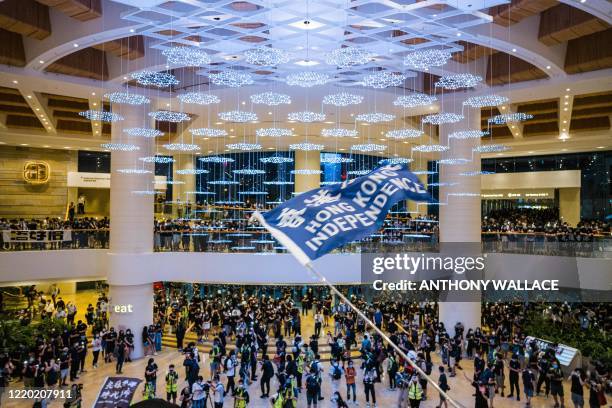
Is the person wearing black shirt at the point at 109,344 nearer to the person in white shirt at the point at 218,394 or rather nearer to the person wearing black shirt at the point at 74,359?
the person wearing black shirt at the point at 74,359

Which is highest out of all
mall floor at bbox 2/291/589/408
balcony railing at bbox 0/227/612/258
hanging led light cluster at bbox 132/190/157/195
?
hanging led light cluster at bbox 132/190/157/195

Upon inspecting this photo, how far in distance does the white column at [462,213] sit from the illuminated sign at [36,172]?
79.5 ft

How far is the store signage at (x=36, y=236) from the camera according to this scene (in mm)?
20172

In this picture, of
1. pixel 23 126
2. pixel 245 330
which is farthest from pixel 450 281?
pixel 23 126

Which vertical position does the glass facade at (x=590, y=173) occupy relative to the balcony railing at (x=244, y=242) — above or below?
above

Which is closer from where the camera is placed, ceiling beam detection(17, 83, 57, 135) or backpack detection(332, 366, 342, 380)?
backpack detection(332, 366, 342, 380)

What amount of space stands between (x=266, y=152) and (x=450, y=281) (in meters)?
18.4

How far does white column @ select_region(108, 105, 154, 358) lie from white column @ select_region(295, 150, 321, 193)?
13.3 m

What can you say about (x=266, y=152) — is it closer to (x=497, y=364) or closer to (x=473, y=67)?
(x=473, y=67)

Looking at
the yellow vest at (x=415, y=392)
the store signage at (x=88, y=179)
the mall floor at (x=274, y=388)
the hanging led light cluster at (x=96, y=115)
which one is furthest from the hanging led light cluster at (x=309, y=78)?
the store signage at (x=88, y=179)

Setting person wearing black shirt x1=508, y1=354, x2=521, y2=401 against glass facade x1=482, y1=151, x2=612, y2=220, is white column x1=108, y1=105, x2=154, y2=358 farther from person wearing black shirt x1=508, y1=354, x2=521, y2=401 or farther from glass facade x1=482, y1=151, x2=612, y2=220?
glass facade x1=482, y1=151, x2=612, y2=220

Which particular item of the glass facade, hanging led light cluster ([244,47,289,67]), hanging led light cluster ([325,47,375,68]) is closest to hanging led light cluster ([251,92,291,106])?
hanging led light cluster ([244,47,289,67])

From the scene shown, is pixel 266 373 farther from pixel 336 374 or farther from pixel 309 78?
pixel 309 78

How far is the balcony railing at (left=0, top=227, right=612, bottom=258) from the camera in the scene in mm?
20250
